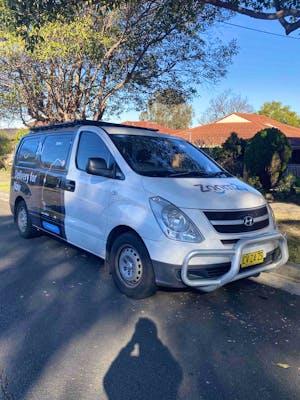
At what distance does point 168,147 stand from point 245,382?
10.6 feet

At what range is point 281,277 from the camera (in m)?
4.71

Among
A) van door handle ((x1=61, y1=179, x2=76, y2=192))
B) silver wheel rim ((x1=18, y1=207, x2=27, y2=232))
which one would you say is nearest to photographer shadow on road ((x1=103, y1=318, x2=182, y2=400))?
van door handle ((x1=61, y1=179, x2=76, y2=192))

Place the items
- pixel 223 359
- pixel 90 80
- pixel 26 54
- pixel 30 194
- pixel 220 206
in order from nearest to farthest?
pixel 223 359
pixel 220 206
pixel 30 194
pixel 26 54
pixel 90 80

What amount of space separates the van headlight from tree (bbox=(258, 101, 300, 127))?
5225cm

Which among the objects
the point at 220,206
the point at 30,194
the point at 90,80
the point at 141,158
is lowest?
the point at 30,194

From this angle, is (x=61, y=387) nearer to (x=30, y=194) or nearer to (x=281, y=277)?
(x=281, y=277)

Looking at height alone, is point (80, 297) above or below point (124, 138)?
below

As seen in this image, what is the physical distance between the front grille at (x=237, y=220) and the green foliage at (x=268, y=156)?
24.6ft

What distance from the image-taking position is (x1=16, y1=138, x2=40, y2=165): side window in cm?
623

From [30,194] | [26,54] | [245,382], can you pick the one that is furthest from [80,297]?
[26,54]

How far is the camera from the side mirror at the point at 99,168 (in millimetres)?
4270

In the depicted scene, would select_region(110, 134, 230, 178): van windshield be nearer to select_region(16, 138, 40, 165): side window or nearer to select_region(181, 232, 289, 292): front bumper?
select_region(181, 232, 289, 292): front bumper

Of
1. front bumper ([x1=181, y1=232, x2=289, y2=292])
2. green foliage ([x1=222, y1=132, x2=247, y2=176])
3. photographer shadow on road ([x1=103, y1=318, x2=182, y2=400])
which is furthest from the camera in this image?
green foliage ([x1=222, y1=132, x2=247, y2=176])

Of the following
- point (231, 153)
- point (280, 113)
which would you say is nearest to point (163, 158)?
point (231, 153)
